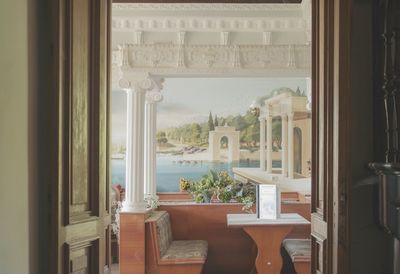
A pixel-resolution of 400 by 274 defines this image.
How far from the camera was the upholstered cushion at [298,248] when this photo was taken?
5730 millimetres

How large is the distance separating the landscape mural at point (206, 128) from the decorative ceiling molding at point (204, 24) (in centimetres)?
333

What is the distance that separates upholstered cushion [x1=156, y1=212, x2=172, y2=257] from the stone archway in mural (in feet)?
11.0

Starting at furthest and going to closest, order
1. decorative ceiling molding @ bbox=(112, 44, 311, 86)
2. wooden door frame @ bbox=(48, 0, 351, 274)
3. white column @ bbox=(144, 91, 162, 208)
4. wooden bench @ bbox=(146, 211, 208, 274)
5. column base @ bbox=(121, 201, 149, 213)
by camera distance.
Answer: white column @ bbox=(144, 91, 162, 208) < decorative ceiling molding @ bbox=(112, 44, 311, 86) < column base @ bbox=(121, 201, 149, 213) < wooden bench @ bbox=(146, 211, 208, 274) < wooden door frame @ bbox=(48, 0, 351, 274)

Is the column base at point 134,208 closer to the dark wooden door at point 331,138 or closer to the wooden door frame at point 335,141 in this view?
the dark wooden door at point 331,138

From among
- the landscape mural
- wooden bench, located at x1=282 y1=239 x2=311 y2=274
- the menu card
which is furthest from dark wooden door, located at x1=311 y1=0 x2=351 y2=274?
the landscape mural

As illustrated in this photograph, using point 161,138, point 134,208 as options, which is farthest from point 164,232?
point 161,138

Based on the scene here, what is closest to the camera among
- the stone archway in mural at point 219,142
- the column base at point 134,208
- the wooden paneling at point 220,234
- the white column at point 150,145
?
the column base at point 134,208

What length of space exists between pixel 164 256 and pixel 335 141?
3801 mm

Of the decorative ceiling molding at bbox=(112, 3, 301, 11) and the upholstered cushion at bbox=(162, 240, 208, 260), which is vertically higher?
the decorative ceiling molding at bbox=(112, 3, 301, 11)

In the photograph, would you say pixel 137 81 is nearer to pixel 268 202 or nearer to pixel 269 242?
pixel 268 202

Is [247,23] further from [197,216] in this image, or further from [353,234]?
[353,234]

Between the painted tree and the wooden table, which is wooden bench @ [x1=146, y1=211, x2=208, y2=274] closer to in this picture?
the wooden table

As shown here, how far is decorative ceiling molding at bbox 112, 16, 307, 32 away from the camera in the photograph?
6.41 m

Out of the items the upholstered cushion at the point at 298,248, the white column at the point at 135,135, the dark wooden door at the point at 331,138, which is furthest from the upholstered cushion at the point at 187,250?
the dark wooden door at the point at 331,138
